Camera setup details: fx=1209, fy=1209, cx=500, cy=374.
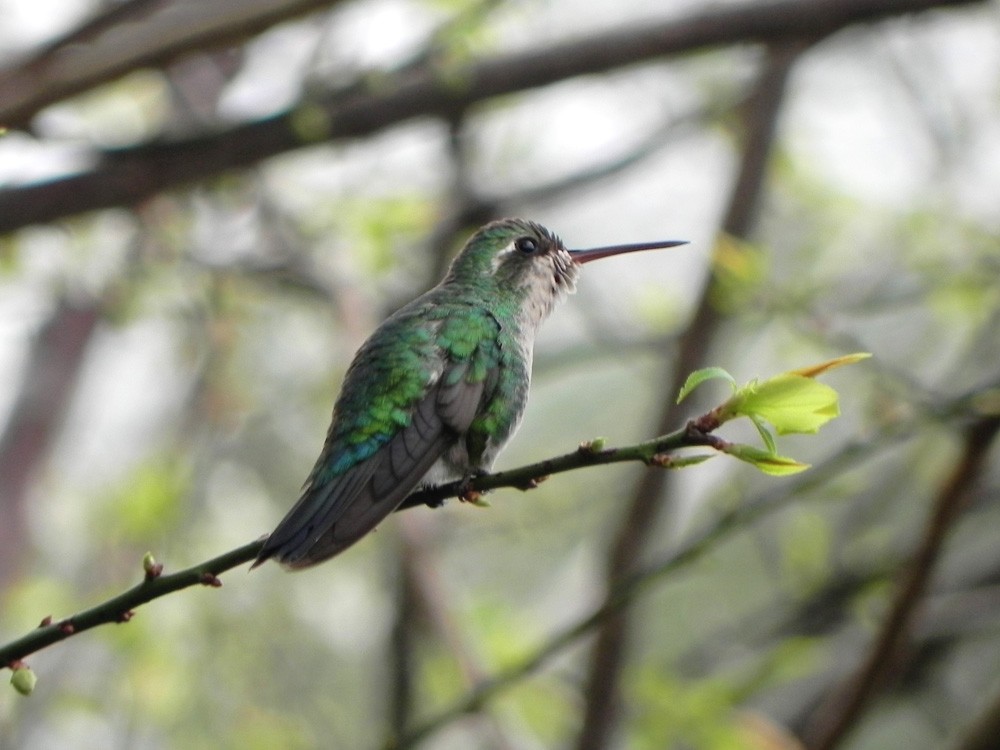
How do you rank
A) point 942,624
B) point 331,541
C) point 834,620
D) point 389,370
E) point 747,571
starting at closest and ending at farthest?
point 331,541 → point 389,370 → point 942,624 → point 834,620 → point 747,571

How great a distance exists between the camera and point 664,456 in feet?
5.40

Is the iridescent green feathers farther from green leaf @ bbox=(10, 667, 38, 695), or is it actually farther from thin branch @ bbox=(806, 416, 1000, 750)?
thin branch @ bbox=(806, 416, 1000, 750)

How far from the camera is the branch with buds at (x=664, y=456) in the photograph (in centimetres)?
163

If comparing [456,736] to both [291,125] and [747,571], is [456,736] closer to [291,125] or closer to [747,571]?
[747,571]

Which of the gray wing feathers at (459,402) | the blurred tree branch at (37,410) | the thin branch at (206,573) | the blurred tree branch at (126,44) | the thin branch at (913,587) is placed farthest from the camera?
the blurred tree branch at (37,410)

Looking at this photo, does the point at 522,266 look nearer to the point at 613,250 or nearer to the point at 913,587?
the point at 613,250

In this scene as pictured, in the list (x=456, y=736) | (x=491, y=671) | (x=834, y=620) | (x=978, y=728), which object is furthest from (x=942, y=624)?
(x=456, y=736)

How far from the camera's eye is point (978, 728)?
3096mm

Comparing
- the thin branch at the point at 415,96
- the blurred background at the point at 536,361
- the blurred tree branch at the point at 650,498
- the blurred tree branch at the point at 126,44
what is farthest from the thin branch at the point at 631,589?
the thin branch at the point at 415,96

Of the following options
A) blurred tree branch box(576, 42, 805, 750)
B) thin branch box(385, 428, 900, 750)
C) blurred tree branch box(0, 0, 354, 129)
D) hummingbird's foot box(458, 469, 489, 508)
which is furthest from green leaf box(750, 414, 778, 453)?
blurred tree branch box(576, 42, 805, 750)

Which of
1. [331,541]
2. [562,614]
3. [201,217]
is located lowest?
[562,614]

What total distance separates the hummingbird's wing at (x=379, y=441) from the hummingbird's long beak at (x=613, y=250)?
0.34m

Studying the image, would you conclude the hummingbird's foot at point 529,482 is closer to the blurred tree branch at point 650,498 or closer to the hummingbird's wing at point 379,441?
the hummingbird's wing at point 379,441

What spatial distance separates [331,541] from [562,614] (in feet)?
14.4
